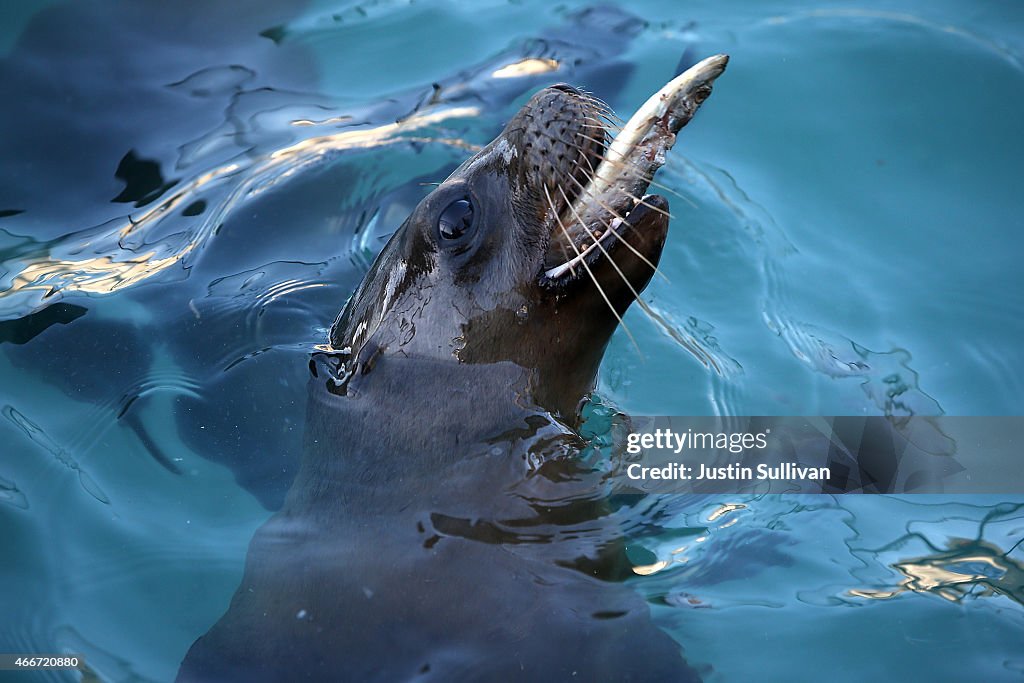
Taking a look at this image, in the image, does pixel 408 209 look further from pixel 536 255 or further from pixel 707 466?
pixel 536 255

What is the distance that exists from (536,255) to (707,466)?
1.27 metres

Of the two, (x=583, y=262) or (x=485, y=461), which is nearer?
(x=583, y=262)

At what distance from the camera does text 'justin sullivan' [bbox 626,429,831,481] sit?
402 centimetres

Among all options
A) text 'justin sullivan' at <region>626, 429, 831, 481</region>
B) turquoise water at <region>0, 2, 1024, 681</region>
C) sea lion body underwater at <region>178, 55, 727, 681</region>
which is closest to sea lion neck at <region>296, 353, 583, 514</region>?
sea lion body underwater at <region>178, 55, 727, 681</region>

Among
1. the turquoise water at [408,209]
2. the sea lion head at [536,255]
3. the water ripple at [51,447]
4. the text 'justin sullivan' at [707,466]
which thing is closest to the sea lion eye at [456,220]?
the sea lion head at [536,255]

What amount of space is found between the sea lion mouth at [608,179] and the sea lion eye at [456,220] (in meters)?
0.26

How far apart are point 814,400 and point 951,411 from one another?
0.55m

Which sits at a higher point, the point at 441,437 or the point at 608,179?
the point at 608,179

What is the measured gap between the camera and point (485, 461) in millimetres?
3381

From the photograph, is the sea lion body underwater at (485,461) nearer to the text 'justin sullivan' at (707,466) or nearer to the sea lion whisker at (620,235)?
the sea lion whisker at (620,235)

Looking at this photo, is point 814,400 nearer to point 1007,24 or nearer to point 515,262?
point 515,262

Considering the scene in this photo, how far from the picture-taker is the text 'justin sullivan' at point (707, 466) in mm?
4016

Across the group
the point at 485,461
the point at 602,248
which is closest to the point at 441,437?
the point at 485,461

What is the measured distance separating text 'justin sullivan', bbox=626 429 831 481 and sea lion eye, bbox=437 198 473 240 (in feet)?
3.42
